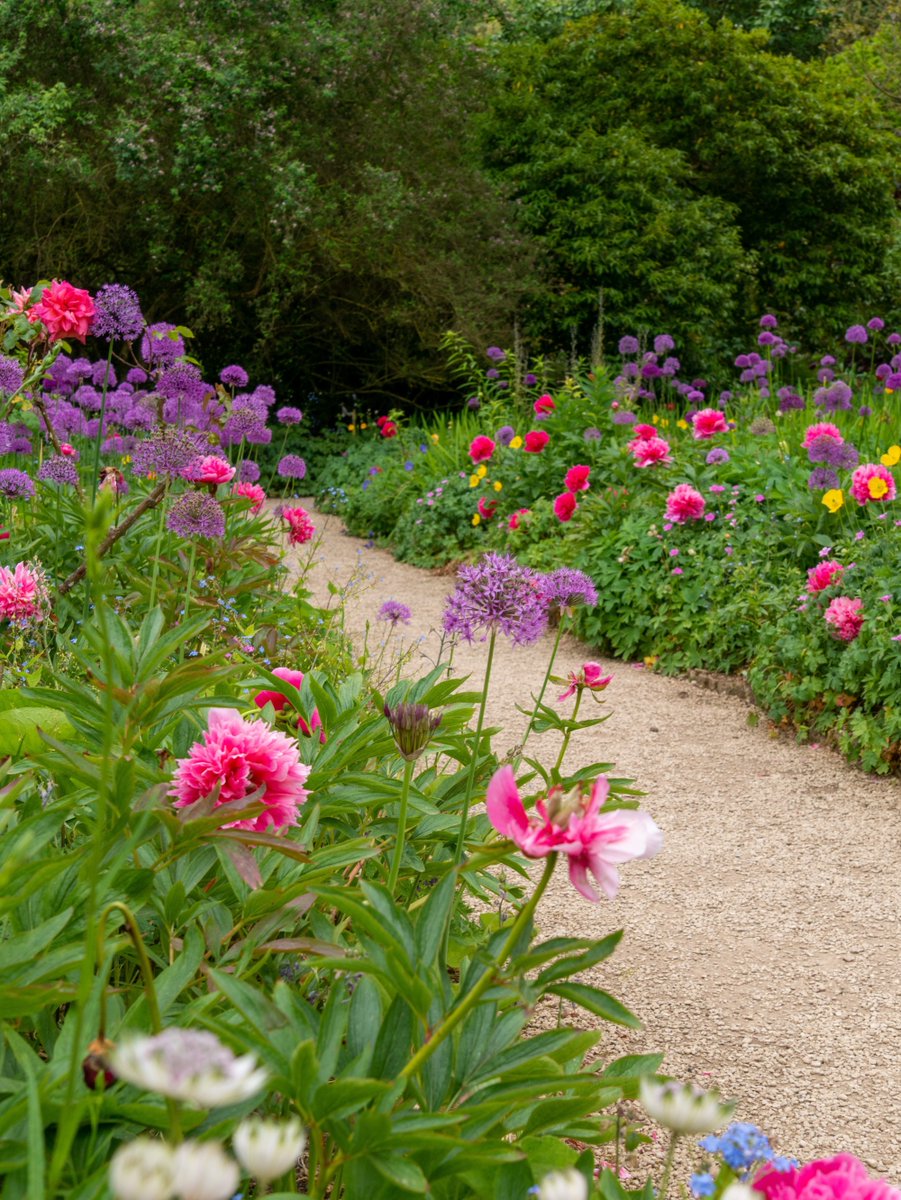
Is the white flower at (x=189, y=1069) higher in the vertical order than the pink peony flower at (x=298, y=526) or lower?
higher

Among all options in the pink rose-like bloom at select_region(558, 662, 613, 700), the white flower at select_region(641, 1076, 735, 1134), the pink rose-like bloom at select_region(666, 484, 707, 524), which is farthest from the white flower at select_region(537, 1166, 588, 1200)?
the pink rose-like bloom at select_region(666, 484, 707, 524)

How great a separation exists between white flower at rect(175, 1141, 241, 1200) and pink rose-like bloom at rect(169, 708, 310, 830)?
773mm

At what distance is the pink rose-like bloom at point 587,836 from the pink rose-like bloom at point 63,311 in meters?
2.09

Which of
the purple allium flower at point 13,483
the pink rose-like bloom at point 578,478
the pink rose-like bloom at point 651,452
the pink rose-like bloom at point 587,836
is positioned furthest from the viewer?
the pink rose-like bloom at point 651,452

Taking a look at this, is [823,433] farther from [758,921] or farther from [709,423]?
[758,921]

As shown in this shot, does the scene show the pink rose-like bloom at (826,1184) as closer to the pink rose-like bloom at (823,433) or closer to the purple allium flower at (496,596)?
the purple allium flower at (496,596)

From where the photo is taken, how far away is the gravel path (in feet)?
7.67

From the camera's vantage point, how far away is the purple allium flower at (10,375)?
283cm

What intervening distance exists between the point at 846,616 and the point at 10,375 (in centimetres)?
293

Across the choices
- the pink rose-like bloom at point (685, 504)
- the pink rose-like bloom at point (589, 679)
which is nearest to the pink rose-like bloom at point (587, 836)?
the pink rose-like bloom at point (589, 679)

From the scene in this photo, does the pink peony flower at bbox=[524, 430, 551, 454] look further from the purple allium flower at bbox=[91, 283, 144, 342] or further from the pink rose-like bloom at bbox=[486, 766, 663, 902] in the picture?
the pink rose-like bloom at bbox=[486, 766, 663, 902]

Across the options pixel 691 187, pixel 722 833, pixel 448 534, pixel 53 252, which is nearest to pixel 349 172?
pixel 53 252

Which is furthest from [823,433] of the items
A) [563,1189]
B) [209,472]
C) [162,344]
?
[563,1189]

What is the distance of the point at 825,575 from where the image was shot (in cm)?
436
